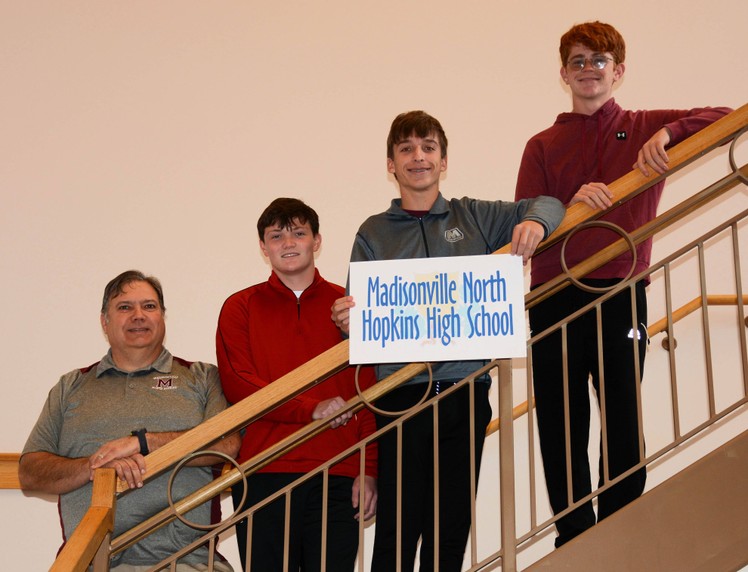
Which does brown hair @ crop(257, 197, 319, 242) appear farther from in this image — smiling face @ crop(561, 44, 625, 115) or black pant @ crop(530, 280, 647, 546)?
smiling face @ crop(561, 44, 625, 115)

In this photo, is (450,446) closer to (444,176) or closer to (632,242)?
(632,242)

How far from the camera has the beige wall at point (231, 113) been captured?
191 inches

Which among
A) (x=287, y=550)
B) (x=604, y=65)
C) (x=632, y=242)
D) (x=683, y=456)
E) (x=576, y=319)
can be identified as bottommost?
(x=683, y=456)

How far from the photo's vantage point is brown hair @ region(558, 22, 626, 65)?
3277mm

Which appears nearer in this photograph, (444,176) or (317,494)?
(317,494)

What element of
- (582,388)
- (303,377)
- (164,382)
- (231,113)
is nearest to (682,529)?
(582,388)

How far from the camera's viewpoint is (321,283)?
11.1 feet

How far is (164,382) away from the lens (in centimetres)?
334

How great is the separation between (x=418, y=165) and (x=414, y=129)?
13cm

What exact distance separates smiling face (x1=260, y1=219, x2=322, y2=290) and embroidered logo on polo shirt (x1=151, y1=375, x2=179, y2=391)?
511 mm

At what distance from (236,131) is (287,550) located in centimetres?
284

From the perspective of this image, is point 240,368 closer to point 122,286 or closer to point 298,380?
point 298,380

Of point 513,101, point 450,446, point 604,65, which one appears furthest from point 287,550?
point 513,101

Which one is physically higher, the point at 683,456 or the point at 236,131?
the point at 236,131
